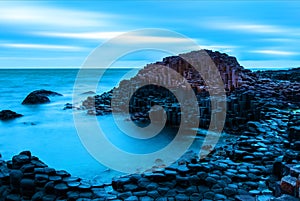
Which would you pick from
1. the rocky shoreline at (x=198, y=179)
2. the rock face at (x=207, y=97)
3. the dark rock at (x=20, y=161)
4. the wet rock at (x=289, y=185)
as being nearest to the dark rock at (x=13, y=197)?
the rocky shoreline at (x=198, y=179)

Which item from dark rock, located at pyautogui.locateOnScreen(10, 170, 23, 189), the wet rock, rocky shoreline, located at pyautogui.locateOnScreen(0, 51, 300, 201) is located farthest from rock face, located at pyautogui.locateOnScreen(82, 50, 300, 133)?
dark rock, located at pyautogui.locateOnScreen(10, 170, 23, 189)

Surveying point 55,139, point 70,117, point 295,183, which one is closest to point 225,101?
point 55,139

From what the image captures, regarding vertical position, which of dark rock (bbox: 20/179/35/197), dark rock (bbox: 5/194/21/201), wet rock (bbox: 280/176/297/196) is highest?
wet rock (bbox: 280/176/297/196)

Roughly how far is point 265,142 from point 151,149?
3264 millimetres

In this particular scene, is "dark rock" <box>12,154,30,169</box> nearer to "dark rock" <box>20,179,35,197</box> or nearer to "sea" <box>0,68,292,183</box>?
"dark rock" <box>20,179,35,197</box>

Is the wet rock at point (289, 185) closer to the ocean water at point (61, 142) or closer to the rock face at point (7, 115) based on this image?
the ocean water at point (61, 142)

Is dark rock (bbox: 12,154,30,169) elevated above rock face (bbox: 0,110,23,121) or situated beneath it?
situated beneath

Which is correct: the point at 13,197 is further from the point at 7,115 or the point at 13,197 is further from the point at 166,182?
the point at 7,115

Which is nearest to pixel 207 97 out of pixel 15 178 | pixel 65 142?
pixel 65 142

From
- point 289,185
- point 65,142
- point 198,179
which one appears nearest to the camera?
point 289,185

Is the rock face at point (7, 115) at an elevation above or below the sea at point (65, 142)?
above

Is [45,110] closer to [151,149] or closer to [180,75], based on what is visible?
[180,75]

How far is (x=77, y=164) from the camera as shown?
835 cm

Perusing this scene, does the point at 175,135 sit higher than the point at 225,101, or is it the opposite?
the point at 225,101
